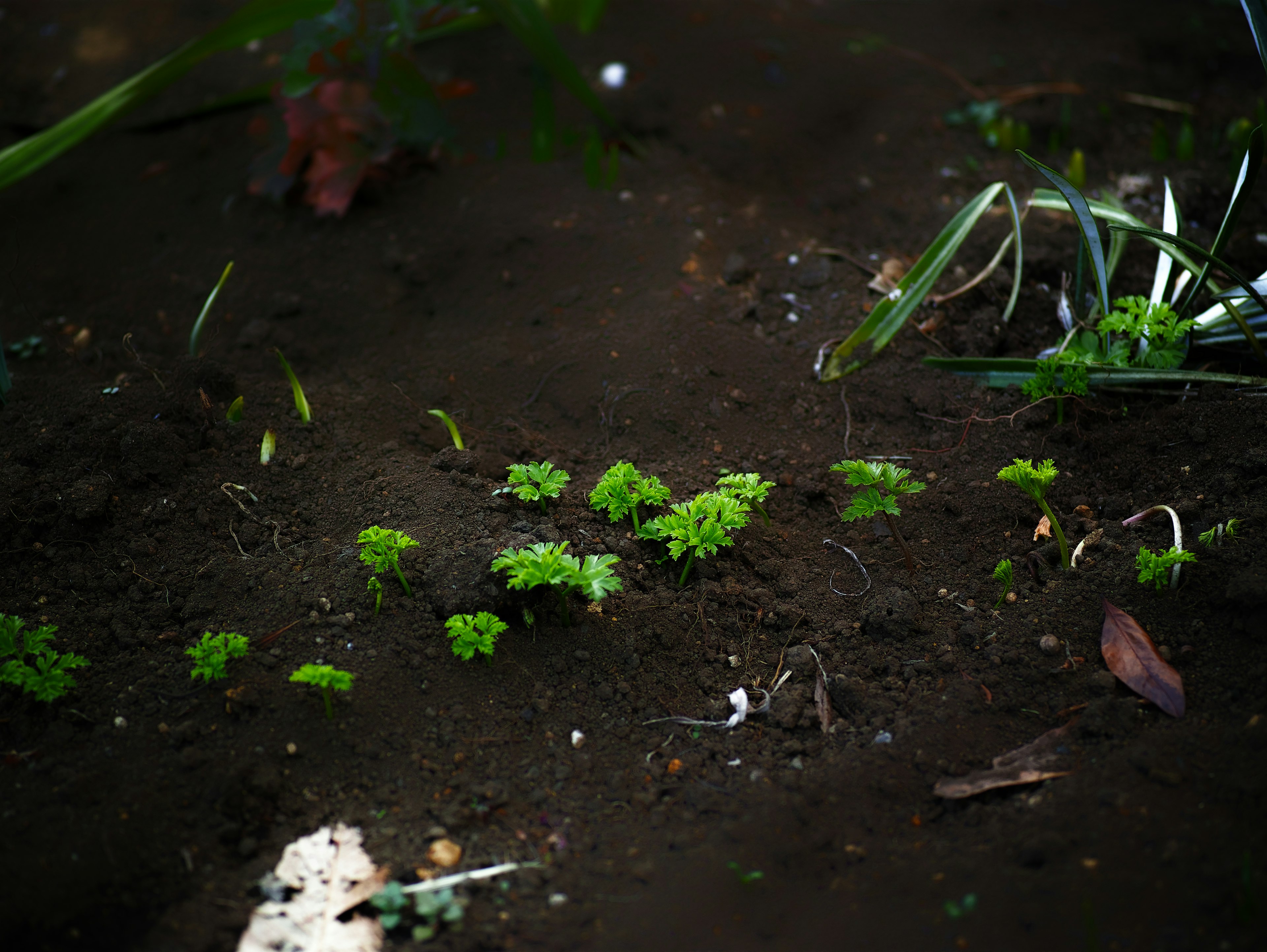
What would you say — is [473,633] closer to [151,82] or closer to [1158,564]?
[1158,564]

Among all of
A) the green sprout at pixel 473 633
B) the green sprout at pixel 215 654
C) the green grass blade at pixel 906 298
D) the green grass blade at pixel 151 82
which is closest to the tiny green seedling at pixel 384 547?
the green sprout at pixel 473 633

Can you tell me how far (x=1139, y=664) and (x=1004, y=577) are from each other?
0.35m

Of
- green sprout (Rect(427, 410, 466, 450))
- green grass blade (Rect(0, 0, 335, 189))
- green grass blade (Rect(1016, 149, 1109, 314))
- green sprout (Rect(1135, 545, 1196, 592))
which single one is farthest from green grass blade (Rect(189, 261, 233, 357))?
green sprout (Rect(1135, 545, 1196, 592))

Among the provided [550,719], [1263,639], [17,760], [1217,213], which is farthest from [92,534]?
[1217,213]

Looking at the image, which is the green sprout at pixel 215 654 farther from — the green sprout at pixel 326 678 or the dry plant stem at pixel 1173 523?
the dry plant stem at pixel 1173 523

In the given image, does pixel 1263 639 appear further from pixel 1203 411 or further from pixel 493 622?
pixel 493 622

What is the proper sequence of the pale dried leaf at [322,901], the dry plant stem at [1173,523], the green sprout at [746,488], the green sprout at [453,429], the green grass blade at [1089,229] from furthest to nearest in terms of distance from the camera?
the green sprout at [453,429] < the green grass blade at [1089,229] < the green sprout at [746,488] < the dry plant stem at [1173,523] < the pale dried leaf at [322,901]

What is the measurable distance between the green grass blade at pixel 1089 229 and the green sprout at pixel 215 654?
252 centimetres

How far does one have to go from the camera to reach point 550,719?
1.86 m

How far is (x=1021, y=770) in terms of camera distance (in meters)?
1.65

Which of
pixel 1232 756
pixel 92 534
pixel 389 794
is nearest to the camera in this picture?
pixel 1232 756

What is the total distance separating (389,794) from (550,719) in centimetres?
39

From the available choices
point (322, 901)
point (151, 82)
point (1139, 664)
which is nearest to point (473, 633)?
point (322, 901)

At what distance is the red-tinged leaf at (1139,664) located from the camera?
1.69 m
